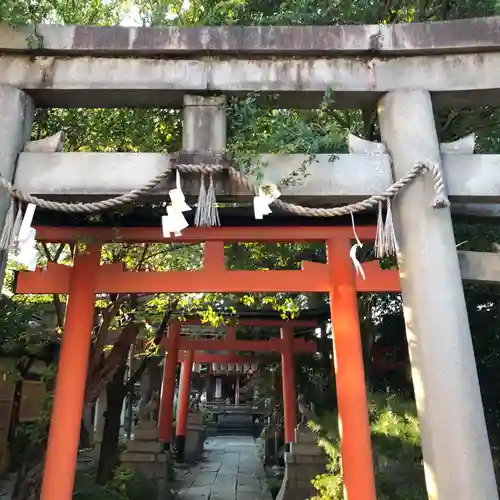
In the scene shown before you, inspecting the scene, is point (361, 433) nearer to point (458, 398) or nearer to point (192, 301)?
point (458, 398)

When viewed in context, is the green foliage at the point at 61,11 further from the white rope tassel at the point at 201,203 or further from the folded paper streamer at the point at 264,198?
the folded paper streamer at the point at 264,198

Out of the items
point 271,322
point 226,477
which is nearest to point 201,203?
point 271,322

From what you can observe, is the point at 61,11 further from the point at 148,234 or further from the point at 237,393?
the point at 237,393

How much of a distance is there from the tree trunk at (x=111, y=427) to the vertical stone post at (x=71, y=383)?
12.5 feet

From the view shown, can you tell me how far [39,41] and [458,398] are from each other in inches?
135

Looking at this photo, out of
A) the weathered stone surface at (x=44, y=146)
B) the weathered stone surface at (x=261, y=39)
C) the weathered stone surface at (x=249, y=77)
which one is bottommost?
the weathered stone surface at (x=44, y=146)

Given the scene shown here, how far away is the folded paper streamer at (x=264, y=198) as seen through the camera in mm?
2969

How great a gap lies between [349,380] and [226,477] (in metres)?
9.67

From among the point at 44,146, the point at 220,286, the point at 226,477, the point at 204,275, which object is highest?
the point at 44,146

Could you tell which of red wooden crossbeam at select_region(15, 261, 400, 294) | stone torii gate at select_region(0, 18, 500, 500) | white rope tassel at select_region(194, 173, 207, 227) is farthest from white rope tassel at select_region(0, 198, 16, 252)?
red wooden crossbeam at select_region(15, 261, 400, 294)

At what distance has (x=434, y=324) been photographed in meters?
2.91

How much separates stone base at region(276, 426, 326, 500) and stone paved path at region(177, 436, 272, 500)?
1337 mm

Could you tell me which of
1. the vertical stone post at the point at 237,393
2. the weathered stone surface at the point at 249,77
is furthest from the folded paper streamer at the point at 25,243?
the vertical stone post at the point at 237,393

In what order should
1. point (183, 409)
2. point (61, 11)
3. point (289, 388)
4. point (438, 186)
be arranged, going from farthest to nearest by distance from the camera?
point (183, 409) < point (289, 388) < point (61, 11) < point (438, 186)
